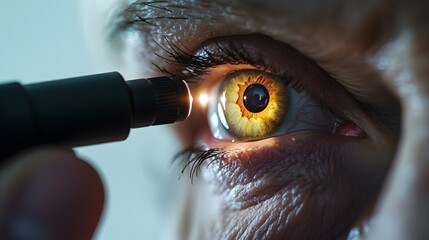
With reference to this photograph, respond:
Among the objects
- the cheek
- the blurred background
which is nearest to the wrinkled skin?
the cheek

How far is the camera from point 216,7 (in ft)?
2.07

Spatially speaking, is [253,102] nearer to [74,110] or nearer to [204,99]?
[204,99]

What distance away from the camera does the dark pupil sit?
72cm

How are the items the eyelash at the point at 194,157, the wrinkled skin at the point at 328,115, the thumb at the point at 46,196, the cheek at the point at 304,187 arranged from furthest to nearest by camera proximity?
the eyelash at the point at 194,157
the cheek at the point at 304,187
the wrinkled skin at the point at 328,115
the thumb at the point at 46,196

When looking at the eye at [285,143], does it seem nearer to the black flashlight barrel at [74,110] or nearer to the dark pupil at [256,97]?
the dark pupil at [256,97]

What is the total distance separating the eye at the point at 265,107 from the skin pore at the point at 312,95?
0.05 ft

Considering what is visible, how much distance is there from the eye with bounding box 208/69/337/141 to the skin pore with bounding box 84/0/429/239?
0.05 ft

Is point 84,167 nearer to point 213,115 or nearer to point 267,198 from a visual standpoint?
Result: point 267,198

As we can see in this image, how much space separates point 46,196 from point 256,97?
0.35 metres

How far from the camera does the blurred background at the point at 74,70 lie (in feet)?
4.11

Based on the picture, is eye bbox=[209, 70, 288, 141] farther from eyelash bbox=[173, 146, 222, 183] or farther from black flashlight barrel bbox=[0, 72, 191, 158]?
black flashlight barrel bbox=[0, 72, 191, 158]

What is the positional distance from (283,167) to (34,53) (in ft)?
2.84

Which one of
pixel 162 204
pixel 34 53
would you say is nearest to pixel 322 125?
pixel 162 204

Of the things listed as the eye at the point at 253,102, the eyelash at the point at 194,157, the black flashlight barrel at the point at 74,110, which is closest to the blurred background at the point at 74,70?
the eyelash at the point at 194,157
